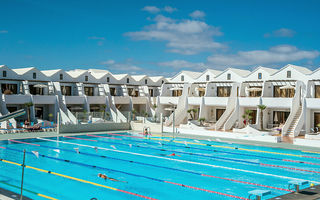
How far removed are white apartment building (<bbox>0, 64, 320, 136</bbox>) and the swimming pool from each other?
7.51 metres

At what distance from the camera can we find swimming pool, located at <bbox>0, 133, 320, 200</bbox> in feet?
42.9

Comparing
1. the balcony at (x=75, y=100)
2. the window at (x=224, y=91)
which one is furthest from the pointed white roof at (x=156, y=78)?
the balcony at (x=75, y=100)

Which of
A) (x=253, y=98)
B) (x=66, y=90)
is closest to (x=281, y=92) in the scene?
(x=253, y=98)

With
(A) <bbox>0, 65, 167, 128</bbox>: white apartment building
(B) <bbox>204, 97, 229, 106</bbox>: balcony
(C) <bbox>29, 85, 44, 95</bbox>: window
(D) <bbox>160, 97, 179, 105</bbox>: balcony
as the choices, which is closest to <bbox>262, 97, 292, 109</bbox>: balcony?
(B) <bbox>204, 97, 229, 106</bbox>: balcony

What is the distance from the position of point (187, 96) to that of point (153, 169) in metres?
20.9

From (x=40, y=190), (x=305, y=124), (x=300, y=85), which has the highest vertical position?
(x=300, y=85)

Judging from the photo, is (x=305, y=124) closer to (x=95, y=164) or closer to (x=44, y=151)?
(x=95, y=164)

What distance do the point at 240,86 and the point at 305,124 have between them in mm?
8820

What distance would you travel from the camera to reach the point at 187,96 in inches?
1469

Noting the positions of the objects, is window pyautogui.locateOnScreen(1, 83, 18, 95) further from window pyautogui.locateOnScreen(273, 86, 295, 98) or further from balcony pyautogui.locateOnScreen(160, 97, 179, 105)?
window pyautogui.locateOnScreen(273, 86, 295, 98)

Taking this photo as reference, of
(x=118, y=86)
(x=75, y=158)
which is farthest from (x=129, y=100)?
(x=75, y=158)

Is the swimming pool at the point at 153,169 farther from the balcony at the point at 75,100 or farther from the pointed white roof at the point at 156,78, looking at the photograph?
the pointed white roof at the point at 156,78

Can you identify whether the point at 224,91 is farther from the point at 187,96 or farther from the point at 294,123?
the point at 294,123

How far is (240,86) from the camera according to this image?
1379 inches
